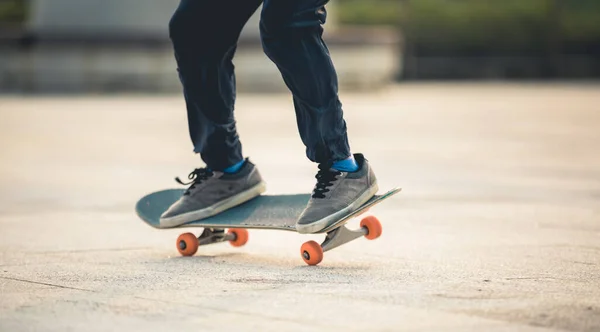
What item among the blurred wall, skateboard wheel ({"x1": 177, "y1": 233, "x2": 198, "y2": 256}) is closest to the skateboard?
skateboard wheel ({"x1": 177, "y1": 233, "x2": 198, "y2": 256})

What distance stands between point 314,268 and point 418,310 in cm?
75

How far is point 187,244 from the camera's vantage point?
3.74 meters

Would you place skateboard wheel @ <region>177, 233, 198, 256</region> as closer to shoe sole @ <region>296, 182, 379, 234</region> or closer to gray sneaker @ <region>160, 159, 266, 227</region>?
gray sneaker @ <region>160, 159, 266, 227</region>

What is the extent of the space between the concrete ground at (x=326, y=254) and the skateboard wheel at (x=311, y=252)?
38 mm

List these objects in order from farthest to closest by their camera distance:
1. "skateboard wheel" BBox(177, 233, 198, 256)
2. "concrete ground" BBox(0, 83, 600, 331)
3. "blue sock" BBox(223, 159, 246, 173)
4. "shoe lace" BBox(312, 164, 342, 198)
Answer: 1. "blue sock" BBox(223, 159, 246, 173)
2. "skateboard wheel" BBox(177, 233, 198, 256)
3. "shoe lace" BBox(312, 164, 342, 198)
4. "concrete ground" BBox(0, 83, 600, 331)

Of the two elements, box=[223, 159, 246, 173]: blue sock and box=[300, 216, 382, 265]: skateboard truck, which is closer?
box=[300, 216, 382, 265]: skateboard truck

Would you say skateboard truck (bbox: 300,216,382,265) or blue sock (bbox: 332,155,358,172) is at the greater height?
blue sock (bbox: 332,155,358,172)

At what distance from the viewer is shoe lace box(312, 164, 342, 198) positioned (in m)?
3.57

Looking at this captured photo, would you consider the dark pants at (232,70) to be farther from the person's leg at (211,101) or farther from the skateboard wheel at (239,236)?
the skateboard wheel at (239,236)

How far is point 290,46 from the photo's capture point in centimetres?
347

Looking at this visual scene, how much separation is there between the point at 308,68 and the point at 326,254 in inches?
27.2

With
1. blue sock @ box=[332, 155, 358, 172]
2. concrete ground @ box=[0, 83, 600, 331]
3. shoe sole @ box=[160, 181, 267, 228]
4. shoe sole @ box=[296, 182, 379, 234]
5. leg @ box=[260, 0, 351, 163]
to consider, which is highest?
leg @ box=[260, 0, 351, 163]

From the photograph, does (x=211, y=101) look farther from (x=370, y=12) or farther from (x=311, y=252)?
(x=370, y=12)

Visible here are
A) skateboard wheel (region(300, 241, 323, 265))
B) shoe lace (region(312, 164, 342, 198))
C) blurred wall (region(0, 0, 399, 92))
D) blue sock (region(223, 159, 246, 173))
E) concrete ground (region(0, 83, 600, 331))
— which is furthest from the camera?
blurred wall (region(0, 0, 399, 92))
